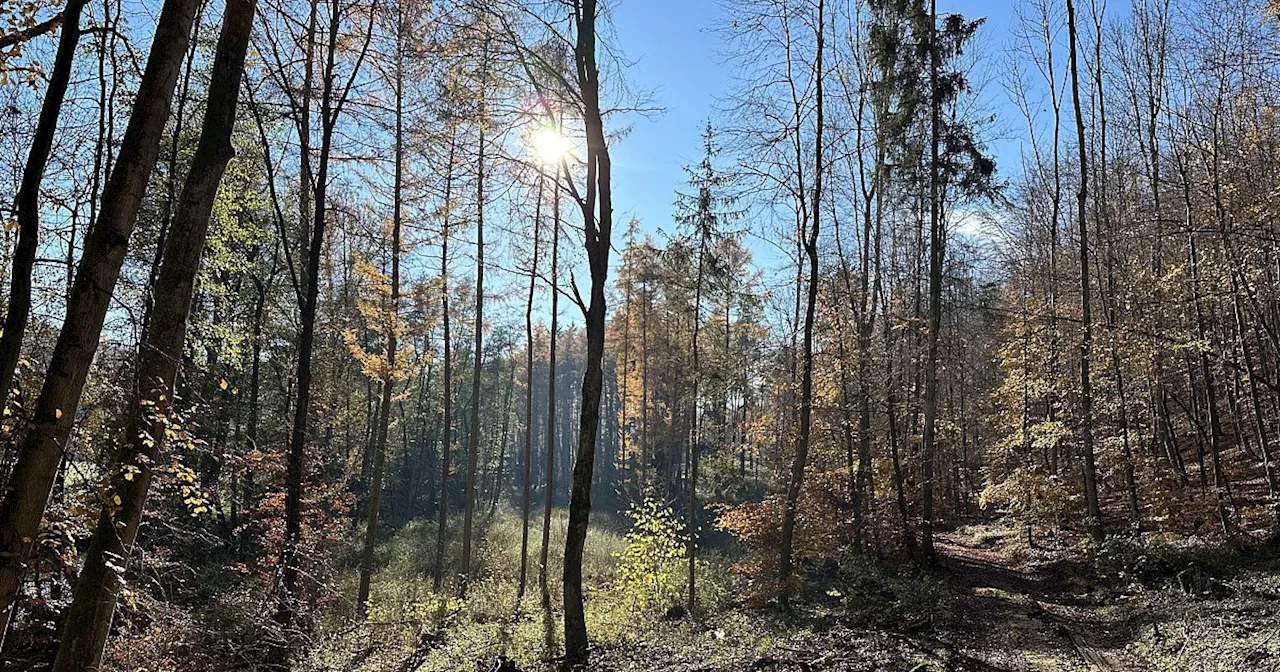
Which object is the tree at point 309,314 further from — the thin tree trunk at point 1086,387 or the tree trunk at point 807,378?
the thin tree trunk at point 1086,387

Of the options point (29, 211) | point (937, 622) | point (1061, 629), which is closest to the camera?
point (29, 211)

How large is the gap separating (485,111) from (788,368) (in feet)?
28.1

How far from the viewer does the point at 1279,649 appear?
6652 mm

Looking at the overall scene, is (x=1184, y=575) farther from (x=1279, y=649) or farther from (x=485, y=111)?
(x=485, y=111)

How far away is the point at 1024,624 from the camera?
31.7 ft

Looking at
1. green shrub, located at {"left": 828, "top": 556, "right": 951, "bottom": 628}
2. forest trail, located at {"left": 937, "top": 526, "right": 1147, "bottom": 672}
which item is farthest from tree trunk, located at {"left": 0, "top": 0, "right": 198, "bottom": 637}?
green shrub, located at {"left": 828, "top": 556, "right": 951, "bottom": 628}

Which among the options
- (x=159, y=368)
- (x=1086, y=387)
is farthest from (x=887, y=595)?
(x=159, y=368)

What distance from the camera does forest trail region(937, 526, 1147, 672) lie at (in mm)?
7613

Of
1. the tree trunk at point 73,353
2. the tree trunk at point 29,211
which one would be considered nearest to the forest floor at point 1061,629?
the tree trunk at point 73,353

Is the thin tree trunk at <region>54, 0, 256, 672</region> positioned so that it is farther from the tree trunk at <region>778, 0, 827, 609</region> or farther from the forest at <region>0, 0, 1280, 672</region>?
the tree trunk at <region>778, 0, 827, 609</region>

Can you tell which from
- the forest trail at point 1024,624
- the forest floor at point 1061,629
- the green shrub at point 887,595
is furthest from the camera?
the green shrub at point 887,595

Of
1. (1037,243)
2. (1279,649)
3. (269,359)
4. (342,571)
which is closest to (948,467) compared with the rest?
(1037,243)

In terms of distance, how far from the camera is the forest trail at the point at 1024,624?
7613mm

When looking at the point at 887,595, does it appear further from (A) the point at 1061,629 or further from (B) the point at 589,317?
(B) the point at 589,317
